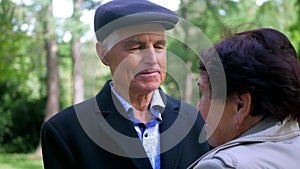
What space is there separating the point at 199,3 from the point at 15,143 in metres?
9.69

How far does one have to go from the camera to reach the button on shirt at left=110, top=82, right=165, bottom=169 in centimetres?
178

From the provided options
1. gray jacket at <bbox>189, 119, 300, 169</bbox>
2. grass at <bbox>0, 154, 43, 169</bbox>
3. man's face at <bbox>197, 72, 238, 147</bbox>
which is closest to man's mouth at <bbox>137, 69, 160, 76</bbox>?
man's face at <bbox>197, 72, 238, 147</bbox>

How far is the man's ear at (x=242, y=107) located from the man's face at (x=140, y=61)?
0.47 metres

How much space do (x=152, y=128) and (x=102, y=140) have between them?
197 mm

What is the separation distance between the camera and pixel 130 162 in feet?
5.73

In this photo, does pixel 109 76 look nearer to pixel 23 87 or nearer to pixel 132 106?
pixel 132 106

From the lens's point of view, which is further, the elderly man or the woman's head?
the elderly man

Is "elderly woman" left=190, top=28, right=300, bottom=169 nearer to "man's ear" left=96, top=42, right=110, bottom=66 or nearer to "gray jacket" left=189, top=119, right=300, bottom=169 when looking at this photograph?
"gray jacket" left=189, top=119, right=300, bottom=169

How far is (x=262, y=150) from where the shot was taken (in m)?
1.25

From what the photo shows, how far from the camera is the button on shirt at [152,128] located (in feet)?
5.84

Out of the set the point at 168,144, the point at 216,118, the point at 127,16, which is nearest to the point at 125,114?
the point at 168,144

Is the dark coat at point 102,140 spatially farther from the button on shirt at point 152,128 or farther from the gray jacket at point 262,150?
the gray jacket at point 262,150

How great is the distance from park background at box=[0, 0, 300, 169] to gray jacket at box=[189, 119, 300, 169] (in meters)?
0.40

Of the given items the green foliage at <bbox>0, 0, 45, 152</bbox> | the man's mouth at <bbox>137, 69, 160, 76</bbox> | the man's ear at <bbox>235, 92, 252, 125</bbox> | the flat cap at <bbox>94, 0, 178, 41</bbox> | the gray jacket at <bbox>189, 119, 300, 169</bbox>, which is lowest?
the green foliage at <bbox>0, 0, 45, 152</bbox>
